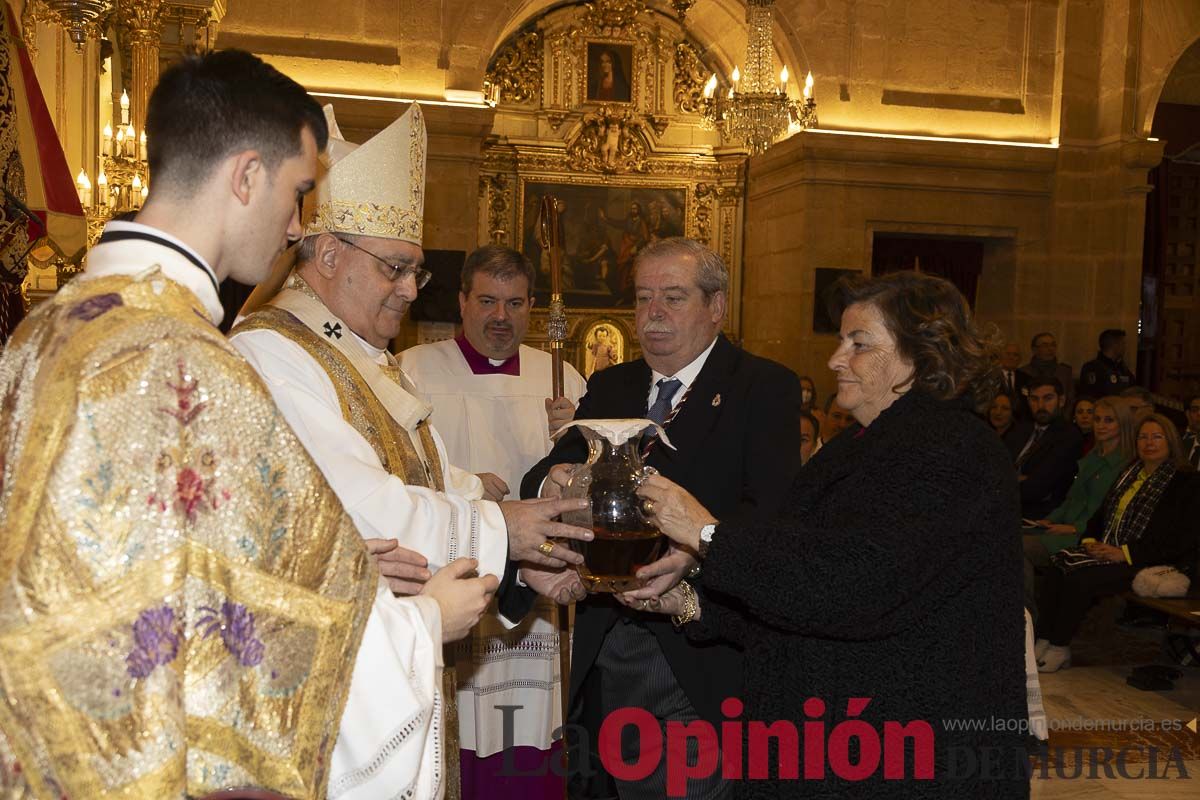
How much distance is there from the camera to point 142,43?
704 cm

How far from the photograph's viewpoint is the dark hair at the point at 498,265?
4586 millimetres

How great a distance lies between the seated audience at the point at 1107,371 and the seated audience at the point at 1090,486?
14.5 ft

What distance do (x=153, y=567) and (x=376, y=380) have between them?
1.43 m

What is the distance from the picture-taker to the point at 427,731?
1700 millimetres

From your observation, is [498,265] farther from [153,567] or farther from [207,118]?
[153,567]

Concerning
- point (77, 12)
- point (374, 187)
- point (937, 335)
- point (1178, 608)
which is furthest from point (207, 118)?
point (1178, 608)

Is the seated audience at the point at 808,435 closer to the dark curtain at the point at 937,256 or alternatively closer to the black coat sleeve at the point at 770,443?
the black coat sleeve at the point at 770,443

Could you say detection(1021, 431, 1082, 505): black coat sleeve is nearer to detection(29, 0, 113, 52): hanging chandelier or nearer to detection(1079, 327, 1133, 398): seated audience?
detection(1079, 327, 1133, 398): seated audience

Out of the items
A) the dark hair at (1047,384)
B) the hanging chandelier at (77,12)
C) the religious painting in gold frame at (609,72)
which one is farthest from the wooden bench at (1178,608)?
the religious painting in gold frame at (609,72)

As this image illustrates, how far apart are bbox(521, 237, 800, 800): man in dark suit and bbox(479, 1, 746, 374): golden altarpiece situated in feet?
34.7

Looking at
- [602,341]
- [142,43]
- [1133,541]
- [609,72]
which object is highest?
[609,72]

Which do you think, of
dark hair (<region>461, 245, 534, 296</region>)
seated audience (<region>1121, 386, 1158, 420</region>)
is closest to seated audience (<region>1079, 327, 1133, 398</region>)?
seated audience (<region>1121, 386, 1158, 420</region>)

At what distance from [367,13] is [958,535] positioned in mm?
10871

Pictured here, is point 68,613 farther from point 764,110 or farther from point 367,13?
point 367,13
